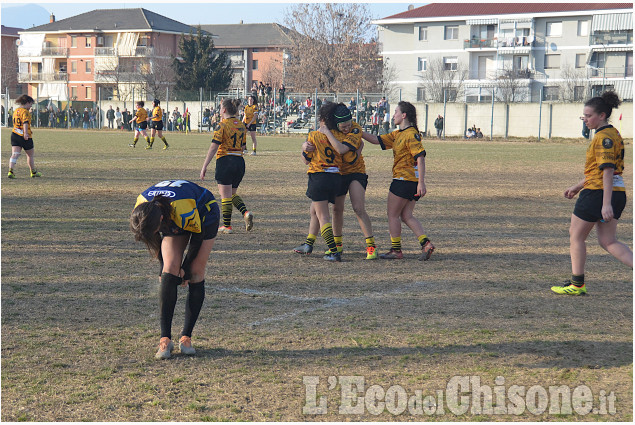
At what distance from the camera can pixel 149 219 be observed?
4566 millimetres

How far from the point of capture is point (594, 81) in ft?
202

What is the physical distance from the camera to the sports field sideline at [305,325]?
14.7ft

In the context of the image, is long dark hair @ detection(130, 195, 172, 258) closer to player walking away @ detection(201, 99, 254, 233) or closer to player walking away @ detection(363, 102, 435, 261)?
player walking away @ detection(363, 102, 435, 261)

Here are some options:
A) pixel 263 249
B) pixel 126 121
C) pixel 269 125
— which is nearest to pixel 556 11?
pixel 269 125

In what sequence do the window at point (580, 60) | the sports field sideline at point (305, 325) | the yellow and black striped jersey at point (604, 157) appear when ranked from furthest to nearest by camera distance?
the window at point (580, 60)
the yellow and black striped jersey at point (604, 157)
the sports field sideline at point (305, 325)

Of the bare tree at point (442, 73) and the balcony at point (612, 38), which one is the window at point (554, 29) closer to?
the balcony at point (612, 38)

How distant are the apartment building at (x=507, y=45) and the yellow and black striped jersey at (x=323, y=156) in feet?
178

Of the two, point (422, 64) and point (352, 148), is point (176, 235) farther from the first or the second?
point (422, 64)

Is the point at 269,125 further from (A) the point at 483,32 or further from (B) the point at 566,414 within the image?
(B) the point at 566,414

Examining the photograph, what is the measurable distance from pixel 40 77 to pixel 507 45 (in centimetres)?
5703

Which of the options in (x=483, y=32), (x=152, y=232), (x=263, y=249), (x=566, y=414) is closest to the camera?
(x=566, y=414)

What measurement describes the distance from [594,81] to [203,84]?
35964 mm

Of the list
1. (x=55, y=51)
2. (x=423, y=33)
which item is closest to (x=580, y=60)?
(x=423, y=33)

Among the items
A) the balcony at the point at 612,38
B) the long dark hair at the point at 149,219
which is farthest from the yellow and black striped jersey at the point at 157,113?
the balcony at the point at 612,38
